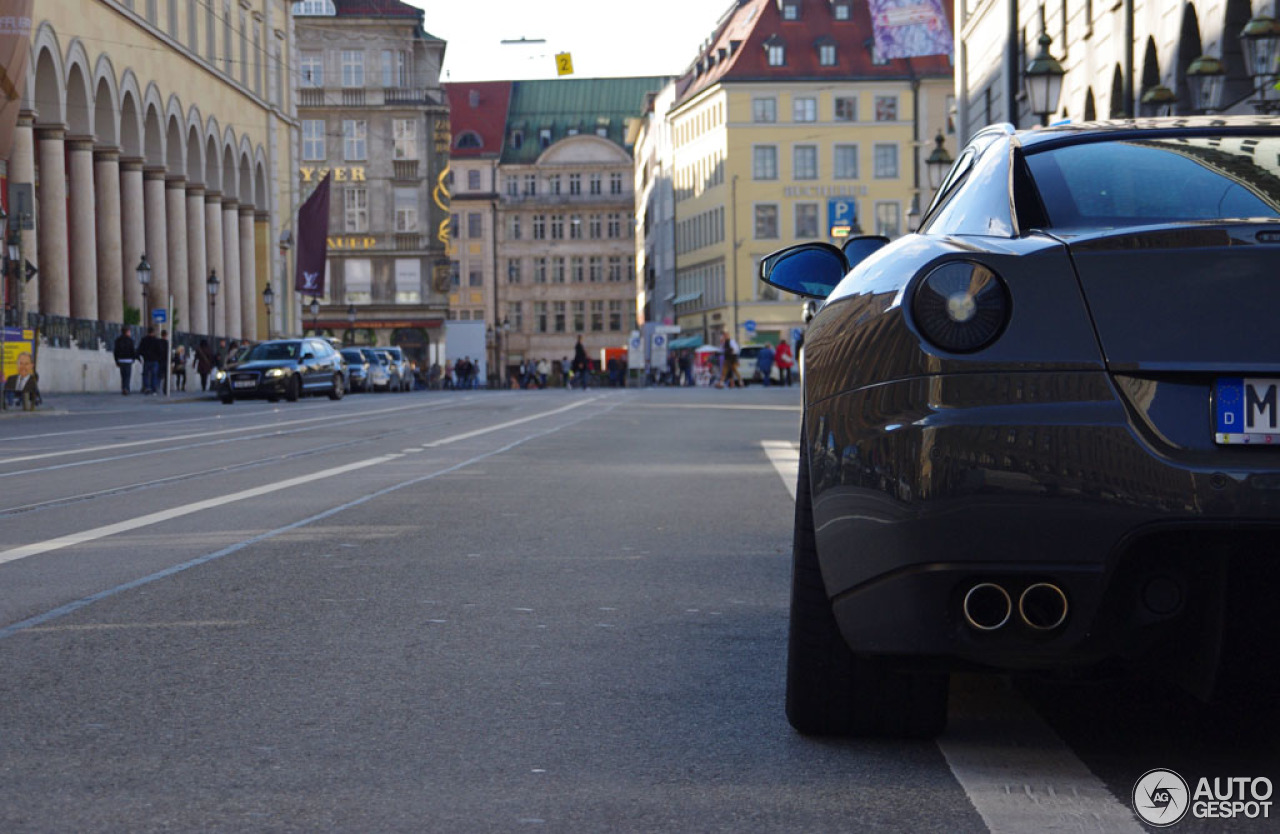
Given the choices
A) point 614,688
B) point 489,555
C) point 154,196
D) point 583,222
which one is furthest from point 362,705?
point 583,222

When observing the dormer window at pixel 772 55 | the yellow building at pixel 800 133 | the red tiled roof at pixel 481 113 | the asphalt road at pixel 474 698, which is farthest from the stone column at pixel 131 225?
the red tiled roof at pixel 481 113

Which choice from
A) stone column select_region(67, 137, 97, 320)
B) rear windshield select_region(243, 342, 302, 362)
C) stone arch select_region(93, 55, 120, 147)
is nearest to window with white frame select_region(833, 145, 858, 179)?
stone arch select_region(93, 55, 120, 147)

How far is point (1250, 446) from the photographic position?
3.72 metres

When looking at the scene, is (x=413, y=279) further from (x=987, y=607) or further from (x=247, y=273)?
(x=987, y=607)

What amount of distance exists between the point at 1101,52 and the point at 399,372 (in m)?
40.4

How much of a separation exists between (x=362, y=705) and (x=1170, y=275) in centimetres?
231

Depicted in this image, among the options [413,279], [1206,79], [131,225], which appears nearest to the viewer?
[1206,79]

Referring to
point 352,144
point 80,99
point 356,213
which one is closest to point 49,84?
point 80,99

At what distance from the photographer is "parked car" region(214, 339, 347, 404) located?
4453 centimetres

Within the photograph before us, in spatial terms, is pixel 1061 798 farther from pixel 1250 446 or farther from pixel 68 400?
pixel 68 400

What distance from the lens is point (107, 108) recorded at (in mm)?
56844

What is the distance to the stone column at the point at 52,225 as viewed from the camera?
169 feet

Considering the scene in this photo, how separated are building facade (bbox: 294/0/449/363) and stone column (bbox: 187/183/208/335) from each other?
30585 millimetres

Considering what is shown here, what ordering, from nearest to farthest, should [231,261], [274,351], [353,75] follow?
[274,351], [231,261], [353,75]
